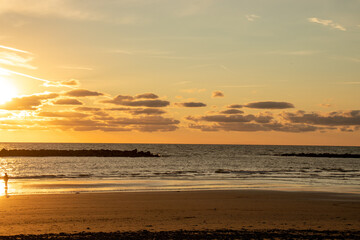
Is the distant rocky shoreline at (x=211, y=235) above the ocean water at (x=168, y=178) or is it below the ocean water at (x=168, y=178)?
above

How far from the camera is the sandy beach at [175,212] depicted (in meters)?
17.3

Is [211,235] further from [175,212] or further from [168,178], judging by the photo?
[168,178]

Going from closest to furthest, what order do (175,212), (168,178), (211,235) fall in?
(211,235) < (175,212) < (168,178)

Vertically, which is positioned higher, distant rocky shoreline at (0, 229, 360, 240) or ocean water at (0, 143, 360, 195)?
distant rocky shoreline at (0, 229, 360, 240)

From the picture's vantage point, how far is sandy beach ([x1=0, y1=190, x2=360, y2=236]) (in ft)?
56.7

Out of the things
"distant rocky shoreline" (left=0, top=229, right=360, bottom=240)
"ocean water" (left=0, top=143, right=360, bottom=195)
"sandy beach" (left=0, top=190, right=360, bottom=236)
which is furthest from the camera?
"ocean water" (left=0, top=143, right=360, bottom=195)

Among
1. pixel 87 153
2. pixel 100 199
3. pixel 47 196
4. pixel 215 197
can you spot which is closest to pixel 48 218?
pixel 100 199

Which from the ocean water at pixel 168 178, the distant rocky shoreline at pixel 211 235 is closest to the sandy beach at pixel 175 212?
the distant rocky shoreline at pixel 211 235

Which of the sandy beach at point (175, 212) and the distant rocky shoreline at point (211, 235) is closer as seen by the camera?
the distant rocky shoreline at point (211, 235)

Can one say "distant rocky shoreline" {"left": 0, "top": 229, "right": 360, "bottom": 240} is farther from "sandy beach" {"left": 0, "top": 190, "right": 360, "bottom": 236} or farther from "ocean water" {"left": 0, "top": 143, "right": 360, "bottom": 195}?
"ocean water" {"left": 0, "top": 143, "right": 360, "bottom": 195}

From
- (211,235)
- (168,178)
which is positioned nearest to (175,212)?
(211,235)

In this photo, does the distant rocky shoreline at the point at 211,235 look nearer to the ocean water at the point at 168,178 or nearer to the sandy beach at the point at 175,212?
the sandy beach at the point at 175,212

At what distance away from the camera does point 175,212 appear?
21031 mm

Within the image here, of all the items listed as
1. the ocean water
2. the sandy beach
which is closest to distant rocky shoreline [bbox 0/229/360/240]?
the sandy beach
